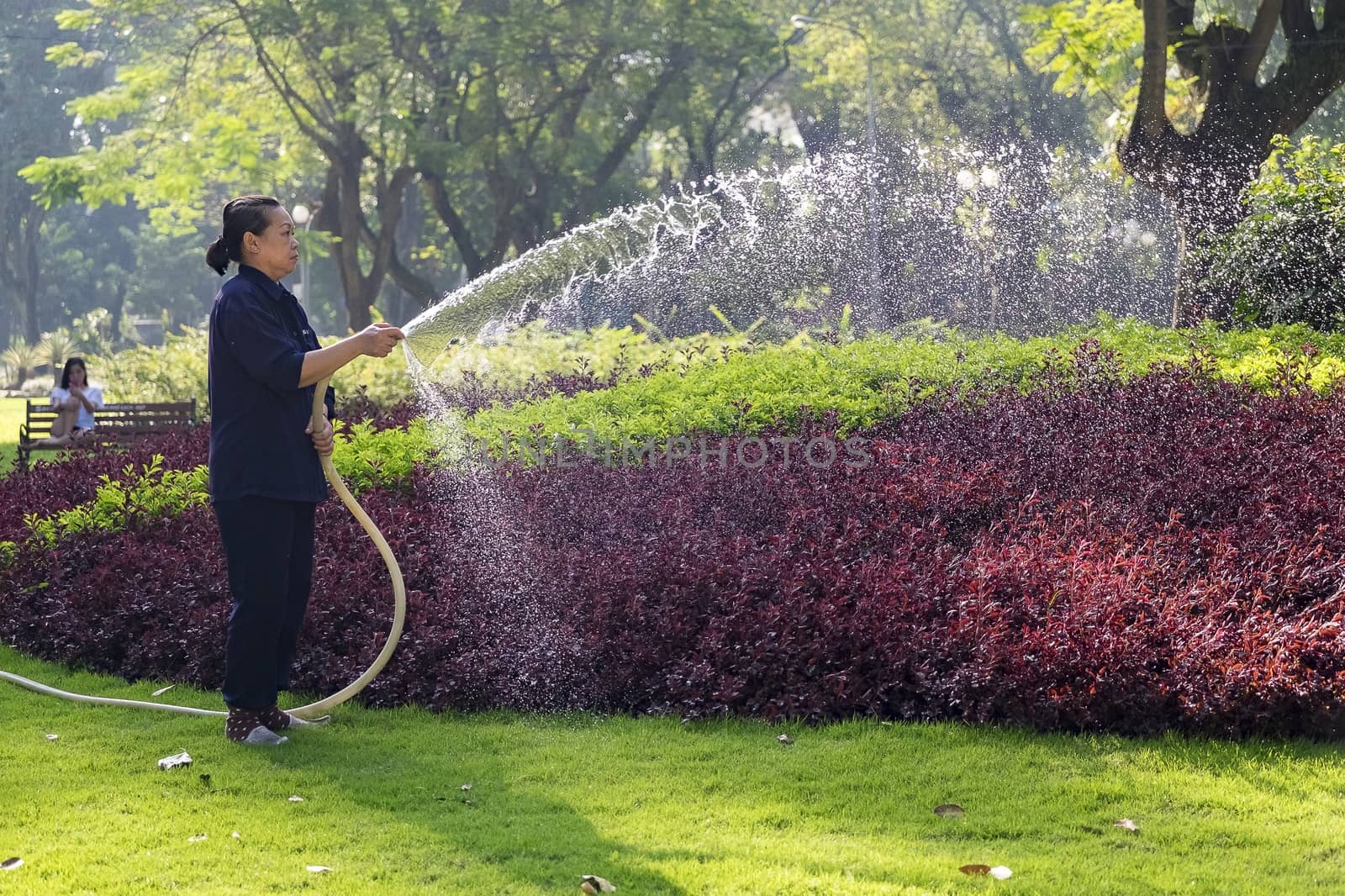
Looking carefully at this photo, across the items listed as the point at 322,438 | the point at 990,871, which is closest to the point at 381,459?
the point at 322,438

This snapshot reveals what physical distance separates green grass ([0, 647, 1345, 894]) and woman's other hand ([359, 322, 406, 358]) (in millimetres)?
1233

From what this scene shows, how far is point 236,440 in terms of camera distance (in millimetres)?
4465

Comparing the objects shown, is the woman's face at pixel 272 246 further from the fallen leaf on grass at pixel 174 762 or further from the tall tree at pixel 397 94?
the tall tree at pixel 397 94

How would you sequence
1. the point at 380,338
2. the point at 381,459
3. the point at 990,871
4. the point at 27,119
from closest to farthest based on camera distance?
the point at 990,871, the point at 380,338, the point at 381,459, the point at 27,119

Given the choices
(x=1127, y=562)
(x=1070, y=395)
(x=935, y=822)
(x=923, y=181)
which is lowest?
(x=935, y=822)

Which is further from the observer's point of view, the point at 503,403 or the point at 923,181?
the point at 923,181

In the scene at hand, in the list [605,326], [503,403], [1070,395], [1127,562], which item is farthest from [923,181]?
[1127,562]

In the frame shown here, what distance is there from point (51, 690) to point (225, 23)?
66.9 feet

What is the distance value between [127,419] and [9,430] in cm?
859

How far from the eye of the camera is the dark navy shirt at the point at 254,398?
4379mm

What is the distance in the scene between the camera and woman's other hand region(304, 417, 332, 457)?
462 cm

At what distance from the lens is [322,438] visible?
463 cm

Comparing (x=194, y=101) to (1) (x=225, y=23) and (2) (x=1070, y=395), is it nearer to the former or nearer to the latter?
(1) (x=225, y=23)

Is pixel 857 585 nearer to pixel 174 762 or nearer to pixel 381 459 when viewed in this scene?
pixel 174 762
